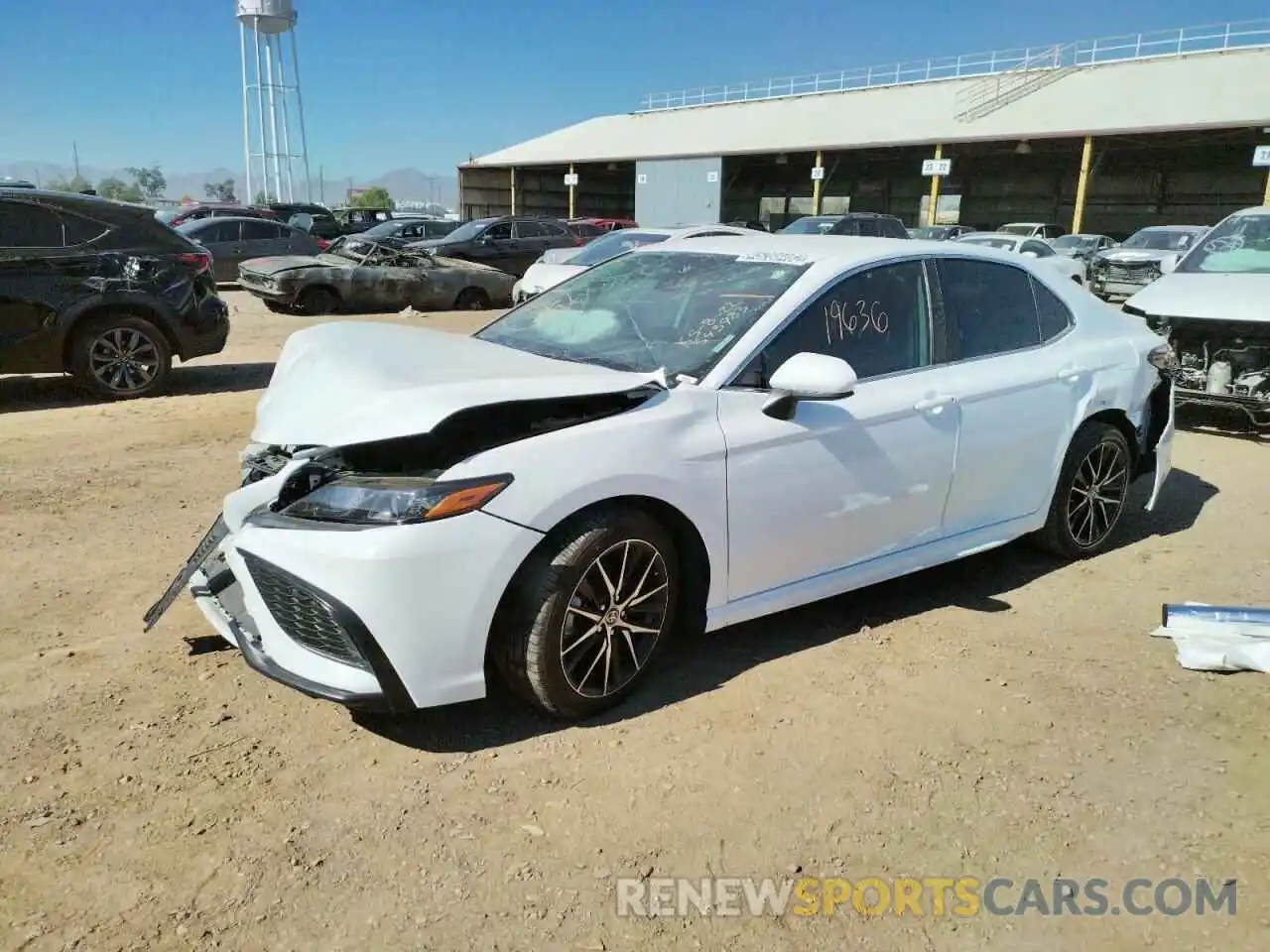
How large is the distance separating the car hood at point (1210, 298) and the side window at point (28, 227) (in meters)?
8.95

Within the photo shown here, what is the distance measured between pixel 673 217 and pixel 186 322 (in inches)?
1354

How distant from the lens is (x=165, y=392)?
28.5 feet

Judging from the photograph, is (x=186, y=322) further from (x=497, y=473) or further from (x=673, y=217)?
(x=673, y=217)

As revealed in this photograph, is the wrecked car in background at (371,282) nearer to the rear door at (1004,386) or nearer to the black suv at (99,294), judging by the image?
the black suv at (99,294)

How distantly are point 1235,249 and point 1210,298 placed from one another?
1.54 meters

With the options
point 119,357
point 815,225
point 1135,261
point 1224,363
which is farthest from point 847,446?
point 1135,261

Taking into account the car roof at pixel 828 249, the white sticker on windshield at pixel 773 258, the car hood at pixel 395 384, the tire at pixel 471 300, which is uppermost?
the car roof at pixel 828 249

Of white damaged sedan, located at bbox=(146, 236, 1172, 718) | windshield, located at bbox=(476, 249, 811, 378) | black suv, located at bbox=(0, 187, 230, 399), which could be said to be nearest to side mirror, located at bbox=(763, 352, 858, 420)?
white damaged sedan, located at bbox=(146, 236, 1172, 718)

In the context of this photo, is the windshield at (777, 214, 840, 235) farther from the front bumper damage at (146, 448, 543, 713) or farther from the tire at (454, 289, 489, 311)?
the front bumper damage at (146, 448, 543, 713)

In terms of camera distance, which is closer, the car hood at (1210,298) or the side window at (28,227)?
the car hood at (1210,298)

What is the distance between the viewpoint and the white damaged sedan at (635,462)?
→ 2.82 meters

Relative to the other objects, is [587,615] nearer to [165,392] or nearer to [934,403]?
[934,403]

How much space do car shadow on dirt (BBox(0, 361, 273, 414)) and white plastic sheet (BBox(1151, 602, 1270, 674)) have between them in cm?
788

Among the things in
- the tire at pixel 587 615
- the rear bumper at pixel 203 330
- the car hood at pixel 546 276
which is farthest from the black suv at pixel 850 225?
the tire at pixel 587 615
